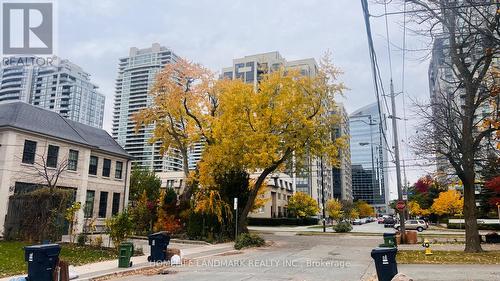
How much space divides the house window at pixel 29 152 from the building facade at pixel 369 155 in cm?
2290

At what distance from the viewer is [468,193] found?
1983 centimetres

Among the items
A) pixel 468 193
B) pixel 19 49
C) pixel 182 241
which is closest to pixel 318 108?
pixel 468 193

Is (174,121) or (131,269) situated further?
(174,121)

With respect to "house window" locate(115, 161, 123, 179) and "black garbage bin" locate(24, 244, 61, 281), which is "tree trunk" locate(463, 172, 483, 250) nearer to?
"black garbage bin" locate(24, 244, 61, 281)

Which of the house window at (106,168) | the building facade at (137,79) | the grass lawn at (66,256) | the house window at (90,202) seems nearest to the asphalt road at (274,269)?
the grass lawn at (66,256)

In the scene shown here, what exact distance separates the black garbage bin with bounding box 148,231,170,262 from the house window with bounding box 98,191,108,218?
21.2 meters

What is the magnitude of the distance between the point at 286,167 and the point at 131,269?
16.6 m

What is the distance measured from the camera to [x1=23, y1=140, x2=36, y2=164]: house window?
88.8ft

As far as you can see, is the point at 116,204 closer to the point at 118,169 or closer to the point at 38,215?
the point at 118,169

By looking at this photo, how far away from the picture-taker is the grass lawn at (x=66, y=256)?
13.1m

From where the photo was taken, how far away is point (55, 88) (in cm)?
7050

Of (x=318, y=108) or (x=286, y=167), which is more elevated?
(x=318, y=108)

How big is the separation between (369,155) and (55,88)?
71.2 meters

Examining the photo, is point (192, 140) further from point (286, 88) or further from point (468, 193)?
point (468, 193)
